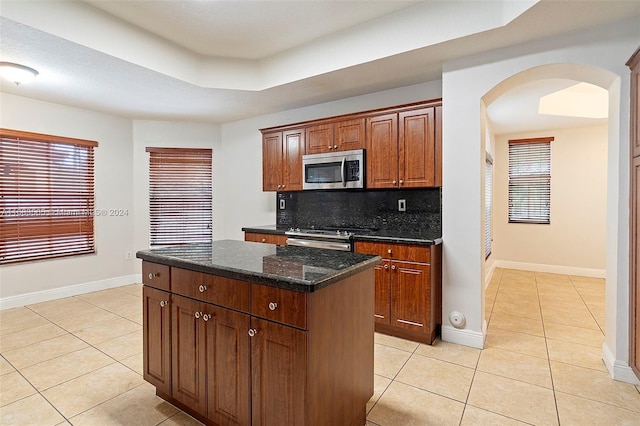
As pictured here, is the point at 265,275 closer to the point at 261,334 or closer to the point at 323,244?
the point at 261,334

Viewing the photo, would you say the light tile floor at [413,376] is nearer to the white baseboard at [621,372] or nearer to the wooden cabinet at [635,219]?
the white baseboard at [621,372]

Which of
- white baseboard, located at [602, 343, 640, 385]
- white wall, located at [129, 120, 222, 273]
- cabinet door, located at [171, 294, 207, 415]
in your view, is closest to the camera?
cabinet door, located at [171, 294, 207, 415]

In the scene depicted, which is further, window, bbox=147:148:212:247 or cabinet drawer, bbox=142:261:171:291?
window, bbox=147:148:212:247

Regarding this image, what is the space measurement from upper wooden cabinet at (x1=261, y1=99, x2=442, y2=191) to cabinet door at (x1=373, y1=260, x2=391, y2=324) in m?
0.84

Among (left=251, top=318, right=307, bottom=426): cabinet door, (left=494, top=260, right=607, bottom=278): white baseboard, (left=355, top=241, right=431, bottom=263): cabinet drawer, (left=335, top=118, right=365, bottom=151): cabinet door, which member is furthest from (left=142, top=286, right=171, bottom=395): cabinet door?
(left=494, top=260, right=607, bottom=278): white baseboard

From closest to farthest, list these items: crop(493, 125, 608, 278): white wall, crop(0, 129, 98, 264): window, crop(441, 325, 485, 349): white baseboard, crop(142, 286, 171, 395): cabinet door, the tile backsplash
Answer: crop(142, 286, 171, 395): cabinet door → crop(441, 325, 485, 349): white baseboard → the tile backsplash → crop(0, 129, 98, 264): window → crop(493, 125, 608, 278): white wall

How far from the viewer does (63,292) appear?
430 centimetres

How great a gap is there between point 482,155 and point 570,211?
3.78 m

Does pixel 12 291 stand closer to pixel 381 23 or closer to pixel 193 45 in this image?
pixel 193 45

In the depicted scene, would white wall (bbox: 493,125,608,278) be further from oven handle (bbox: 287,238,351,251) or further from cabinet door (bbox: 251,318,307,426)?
cabinet door (bbox: 251,318,307,426)

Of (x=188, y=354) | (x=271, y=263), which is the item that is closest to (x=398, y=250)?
(x=271, y=263)

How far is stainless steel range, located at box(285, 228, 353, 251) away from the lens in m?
3.24

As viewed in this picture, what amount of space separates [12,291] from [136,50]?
3252 millimetres

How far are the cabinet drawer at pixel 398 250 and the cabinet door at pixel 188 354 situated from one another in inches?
69.4
